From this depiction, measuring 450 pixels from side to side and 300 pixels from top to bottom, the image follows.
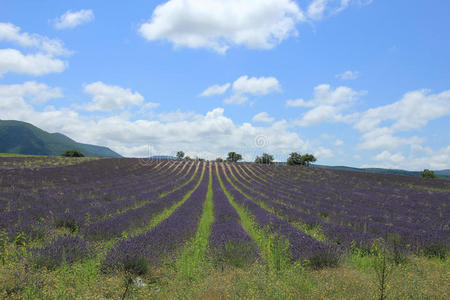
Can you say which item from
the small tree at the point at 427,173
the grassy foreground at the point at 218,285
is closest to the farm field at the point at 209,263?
the grassy foreground at the point at 218,285

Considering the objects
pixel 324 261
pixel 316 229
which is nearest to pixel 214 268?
pixel 324 261

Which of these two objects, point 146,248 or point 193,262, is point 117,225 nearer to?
point 146,248

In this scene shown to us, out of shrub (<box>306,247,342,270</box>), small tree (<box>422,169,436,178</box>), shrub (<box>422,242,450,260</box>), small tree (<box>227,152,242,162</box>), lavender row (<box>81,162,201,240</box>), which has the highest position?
small tree (<box>227,152,242,162</box>)

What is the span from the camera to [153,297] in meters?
2.87

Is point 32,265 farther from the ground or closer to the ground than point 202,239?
farther from the ground

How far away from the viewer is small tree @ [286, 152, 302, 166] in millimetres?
85125

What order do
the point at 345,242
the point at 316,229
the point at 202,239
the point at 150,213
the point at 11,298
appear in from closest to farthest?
the point at 11,298 → the point at 345,242 → the point at 202,239 → the point at 316,229 → the point at 150,213

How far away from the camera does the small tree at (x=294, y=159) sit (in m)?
85.1

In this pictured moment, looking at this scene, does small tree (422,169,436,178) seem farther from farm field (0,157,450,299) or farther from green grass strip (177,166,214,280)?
green grass strip (177,166,214,280)

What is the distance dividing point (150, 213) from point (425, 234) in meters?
A: 8.10

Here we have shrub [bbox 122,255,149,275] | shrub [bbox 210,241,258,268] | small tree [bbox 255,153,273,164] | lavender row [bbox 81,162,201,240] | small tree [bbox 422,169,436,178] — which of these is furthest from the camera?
small tree [bbox 255,153,273,164]

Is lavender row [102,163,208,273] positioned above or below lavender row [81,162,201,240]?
above

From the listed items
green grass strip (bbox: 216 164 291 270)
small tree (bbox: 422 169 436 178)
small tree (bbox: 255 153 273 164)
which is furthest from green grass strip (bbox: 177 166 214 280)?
small tree (bbox: 255 153 273 164)

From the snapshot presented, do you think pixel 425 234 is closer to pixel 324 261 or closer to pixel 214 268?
pixel 324 261
